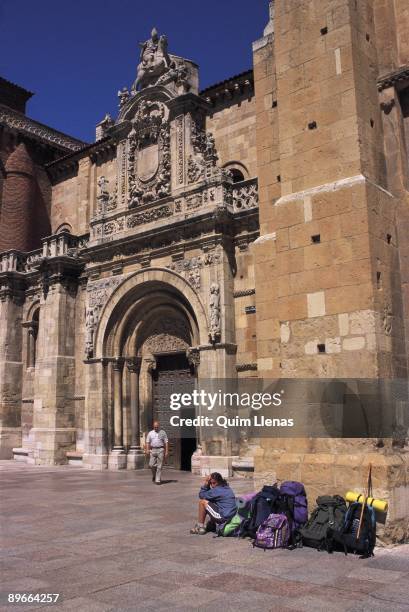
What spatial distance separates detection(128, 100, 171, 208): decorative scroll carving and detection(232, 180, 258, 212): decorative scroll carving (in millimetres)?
2504

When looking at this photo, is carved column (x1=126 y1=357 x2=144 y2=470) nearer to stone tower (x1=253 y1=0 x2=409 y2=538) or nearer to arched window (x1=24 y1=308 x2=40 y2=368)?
arched window (x1=24 y1=308 x2=40 y2=368)

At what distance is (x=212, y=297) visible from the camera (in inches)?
629

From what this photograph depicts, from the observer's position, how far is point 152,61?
19.7 metres

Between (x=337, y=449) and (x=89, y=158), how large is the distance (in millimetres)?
19218

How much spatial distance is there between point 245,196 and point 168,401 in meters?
6.77

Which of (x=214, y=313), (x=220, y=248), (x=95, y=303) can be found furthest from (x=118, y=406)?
(x=220, y=248)

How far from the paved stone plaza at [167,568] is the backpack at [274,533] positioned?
0.17 metres

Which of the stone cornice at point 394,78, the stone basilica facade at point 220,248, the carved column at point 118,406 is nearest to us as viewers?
the stone basilica facade at point 220,248

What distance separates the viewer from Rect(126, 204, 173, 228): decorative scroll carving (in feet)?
59.5

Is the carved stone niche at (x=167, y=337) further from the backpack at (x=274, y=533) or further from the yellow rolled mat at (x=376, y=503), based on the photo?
the yellow rolled mat at (x=376, y=503)

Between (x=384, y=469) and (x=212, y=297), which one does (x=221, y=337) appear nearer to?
(x=212, y=297)

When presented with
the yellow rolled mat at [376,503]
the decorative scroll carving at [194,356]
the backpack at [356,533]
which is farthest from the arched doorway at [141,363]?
the backpack at [356,533]

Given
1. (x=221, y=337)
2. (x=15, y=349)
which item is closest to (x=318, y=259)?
(x=221, y=337)

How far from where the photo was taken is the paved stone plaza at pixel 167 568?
514 cm
